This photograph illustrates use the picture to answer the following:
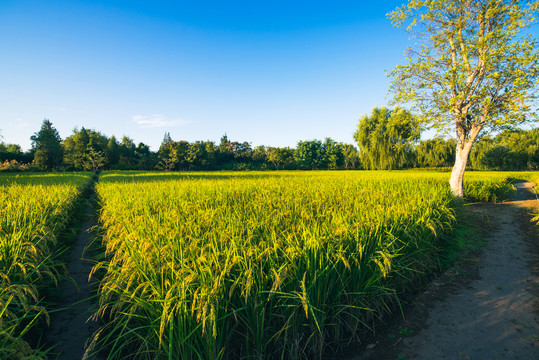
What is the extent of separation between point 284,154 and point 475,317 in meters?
58.2

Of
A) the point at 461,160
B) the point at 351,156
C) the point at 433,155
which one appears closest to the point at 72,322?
the point at 461,160

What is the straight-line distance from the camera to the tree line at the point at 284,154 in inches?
1249

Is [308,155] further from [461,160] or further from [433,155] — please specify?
[461,160]

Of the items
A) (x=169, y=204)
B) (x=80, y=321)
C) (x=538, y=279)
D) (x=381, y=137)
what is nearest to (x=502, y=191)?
(x=538, y=279)

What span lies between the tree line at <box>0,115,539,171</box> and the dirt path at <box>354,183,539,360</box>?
24611mm

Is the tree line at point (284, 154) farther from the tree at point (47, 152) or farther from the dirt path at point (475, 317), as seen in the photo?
the dirt path at point (475, 317)

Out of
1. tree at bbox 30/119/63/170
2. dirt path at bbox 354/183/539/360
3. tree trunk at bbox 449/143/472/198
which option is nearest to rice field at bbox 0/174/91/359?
dirt path at bbox 354/183/539/360

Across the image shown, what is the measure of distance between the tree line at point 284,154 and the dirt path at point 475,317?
24.6m

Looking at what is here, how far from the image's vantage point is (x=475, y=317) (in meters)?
2.95

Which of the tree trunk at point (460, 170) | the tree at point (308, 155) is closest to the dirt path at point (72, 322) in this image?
the tree trunk at point (460, 170)

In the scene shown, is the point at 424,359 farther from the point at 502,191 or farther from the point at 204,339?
the point at 502,191

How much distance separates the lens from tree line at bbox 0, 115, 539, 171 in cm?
3174

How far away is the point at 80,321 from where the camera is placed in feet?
9.52

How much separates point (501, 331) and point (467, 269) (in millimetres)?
1902
